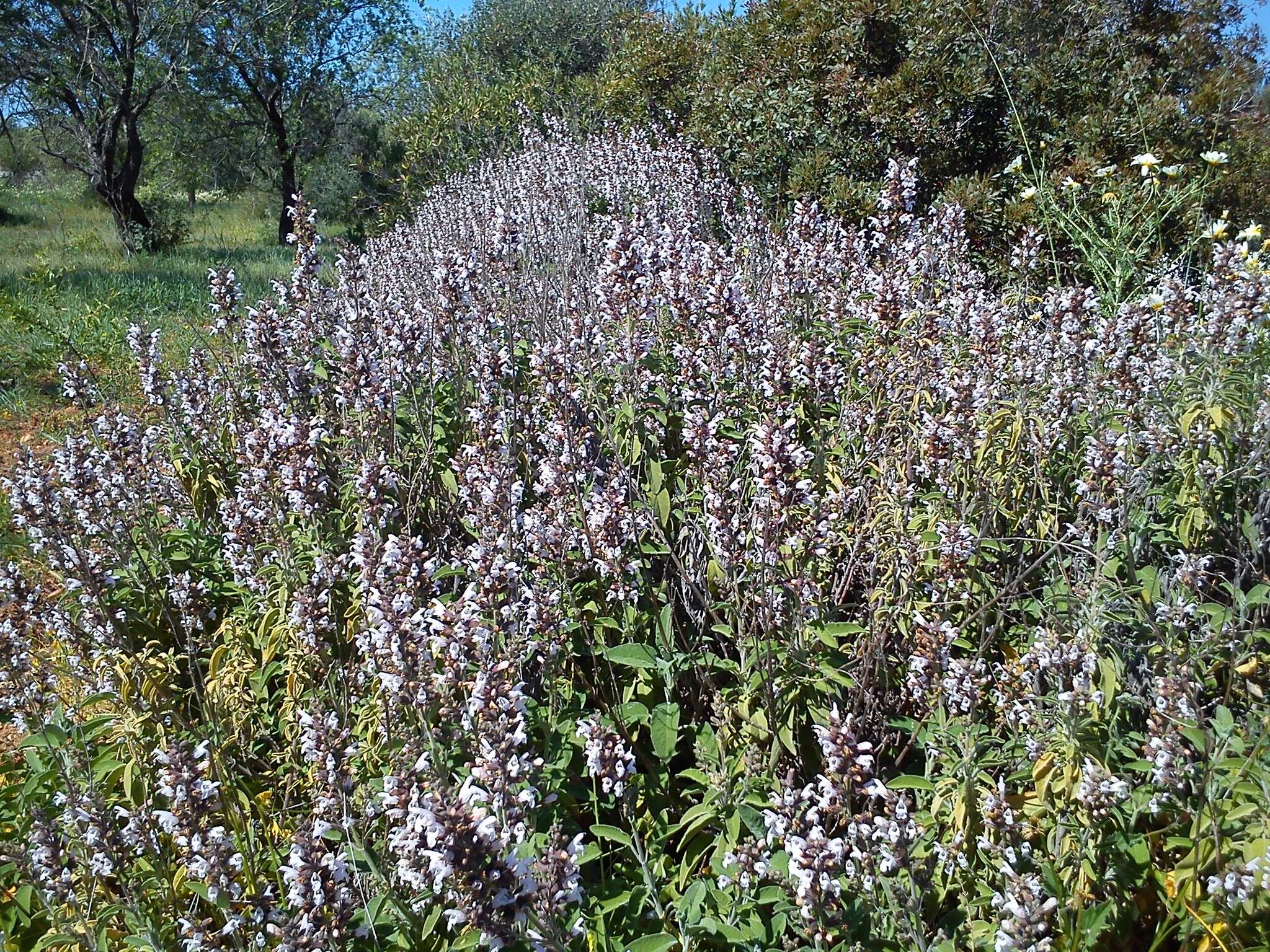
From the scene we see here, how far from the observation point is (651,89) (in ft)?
35.4

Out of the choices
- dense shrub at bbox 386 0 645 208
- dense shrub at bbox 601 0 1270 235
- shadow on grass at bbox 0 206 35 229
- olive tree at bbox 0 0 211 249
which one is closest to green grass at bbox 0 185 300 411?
shadow on grass at bbox 0 206 35 229

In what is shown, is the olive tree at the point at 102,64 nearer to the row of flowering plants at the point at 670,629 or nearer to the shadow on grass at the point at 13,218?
the shadow on grass at the point at 13,218

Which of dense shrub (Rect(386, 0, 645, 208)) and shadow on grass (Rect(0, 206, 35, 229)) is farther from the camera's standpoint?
shadow on grass (Rect(0, 206, 35, 229))

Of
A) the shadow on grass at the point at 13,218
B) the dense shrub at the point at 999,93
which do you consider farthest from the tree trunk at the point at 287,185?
the dense shrub at the point at 999,93

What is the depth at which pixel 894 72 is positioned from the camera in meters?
6.96

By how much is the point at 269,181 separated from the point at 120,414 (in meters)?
20.4

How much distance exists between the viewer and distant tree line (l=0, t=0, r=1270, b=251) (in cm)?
645

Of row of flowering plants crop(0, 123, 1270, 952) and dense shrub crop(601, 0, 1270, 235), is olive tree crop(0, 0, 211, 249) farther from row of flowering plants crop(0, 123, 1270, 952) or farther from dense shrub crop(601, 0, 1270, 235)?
row of flowering plants crop(0, 123, 1270, 952)

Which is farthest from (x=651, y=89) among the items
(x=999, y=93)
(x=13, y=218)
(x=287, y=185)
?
(x=13, y=218)

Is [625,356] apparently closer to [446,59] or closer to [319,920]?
[319,920]

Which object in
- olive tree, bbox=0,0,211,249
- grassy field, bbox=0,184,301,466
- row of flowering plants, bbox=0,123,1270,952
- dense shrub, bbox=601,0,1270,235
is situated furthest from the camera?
olive tree, bbox=0,0,211,249

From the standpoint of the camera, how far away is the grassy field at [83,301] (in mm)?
6820

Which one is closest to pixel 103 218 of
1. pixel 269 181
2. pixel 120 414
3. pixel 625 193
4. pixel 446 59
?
pixel 269 181

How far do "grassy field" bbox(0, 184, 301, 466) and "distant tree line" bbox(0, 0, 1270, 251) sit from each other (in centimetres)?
165
